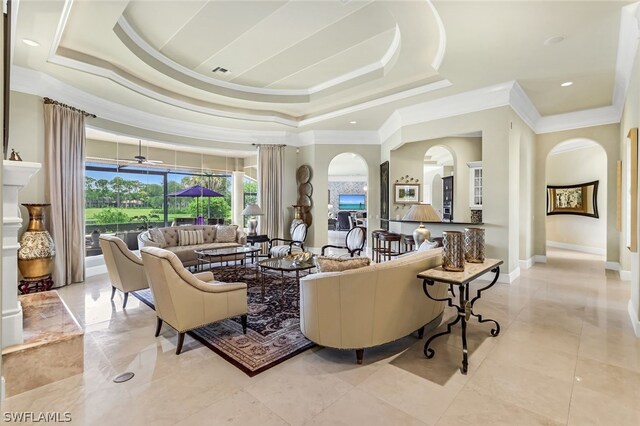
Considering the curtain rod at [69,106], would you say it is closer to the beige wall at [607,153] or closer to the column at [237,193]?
the column at [237,193]

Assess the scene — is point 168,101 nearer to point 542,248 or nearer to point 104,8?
point 104,8

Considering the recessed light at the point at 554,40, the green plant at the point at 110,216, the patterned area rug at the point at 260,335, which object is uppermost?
the recessed light at the point at 554,40

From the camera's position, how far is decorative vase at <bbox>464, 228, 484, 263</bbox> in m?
3.14

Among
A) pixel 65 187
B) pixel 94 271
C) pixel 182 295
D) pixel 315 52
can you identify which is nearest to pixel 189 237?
pixel 94 271

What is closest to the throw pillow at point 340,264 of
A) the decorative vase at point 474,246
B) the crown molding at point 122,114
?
the decorative vase at point 474,246

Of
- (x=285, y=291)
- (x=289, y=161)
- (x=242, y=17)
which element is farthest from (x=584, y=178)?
(x=242, y=17)

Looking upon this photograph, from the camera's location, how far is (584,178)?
838 cm

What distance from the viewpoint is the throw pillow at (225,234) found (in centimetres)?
673

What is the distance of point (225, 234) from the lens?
6777 mm

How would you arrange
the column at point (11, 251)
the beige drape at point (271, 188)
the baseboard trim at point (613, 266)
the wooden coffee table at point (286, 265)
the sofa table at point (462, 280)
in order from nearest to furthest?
the column at point (11, 251) < the sofa table at point (462, 280) < the wooden coffee table at point (286, 265) < the baseboard trim at point (613, 266) < the beige drape at point (271, 188)

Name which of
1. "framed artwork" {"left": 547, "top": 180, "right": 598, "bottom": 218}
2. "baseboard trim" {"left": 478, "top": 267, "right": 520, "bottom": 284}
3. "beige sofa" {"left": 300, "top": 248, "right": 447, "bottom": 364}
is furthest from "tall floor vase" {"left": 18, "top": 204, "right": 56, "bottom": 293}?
"framed artwork" {"left": 547, "top": 180, "right": 598, "bottom": 218}

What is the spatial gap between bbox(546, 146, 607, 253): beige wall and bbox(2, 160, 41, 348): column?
11.1m

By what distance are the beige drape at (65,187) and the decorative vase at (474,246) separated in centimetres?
583

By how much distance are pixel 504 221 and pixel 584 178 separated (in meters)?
5.44
